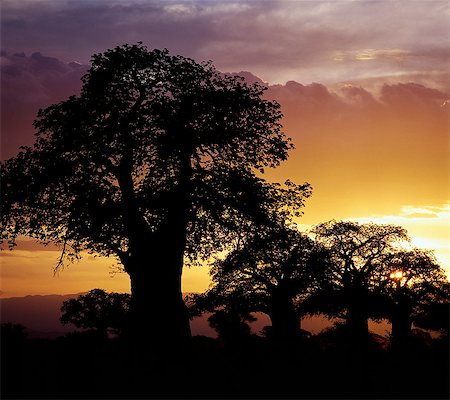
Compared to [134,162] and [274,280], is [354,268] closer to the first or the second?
[274,280]

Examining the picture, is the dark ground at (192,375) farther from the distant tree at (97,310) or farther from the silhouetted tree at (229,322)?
the silhouetted tree at (229,322)

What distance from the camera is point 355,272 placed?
2216 inches

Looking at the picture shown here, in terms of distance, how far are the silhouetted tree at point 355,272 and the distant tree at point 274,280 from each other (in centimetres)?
232

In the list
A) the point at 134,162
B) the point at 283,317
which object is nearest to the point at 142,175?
the point at 134,162

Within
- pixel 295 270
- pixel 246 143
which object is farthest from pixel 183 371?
pixel 295 270

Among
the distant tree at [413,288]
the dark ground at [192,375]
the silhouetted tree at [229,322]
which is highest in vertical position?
the distant tree at [413,288]

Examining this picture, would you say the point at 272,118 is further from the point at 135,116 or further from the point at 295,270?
the point at 295,270

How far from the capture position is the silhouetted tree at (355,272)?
53.9 meters

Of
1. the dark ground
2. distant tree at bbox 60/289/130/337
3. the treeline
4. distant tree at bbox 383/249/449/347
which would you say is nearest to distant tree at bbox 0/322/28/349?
the dark ground

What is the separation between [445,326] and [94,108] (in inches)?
1591

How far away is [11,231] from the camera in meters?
28.6

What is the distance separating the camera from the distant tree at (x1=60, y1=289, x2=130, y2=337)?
43.6 meters

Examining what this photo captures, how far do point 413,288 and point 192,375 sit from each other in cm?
4103

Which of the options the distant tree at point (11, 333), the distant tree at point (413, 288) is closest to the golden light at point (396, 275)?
the distant tree at point (413, 288)
